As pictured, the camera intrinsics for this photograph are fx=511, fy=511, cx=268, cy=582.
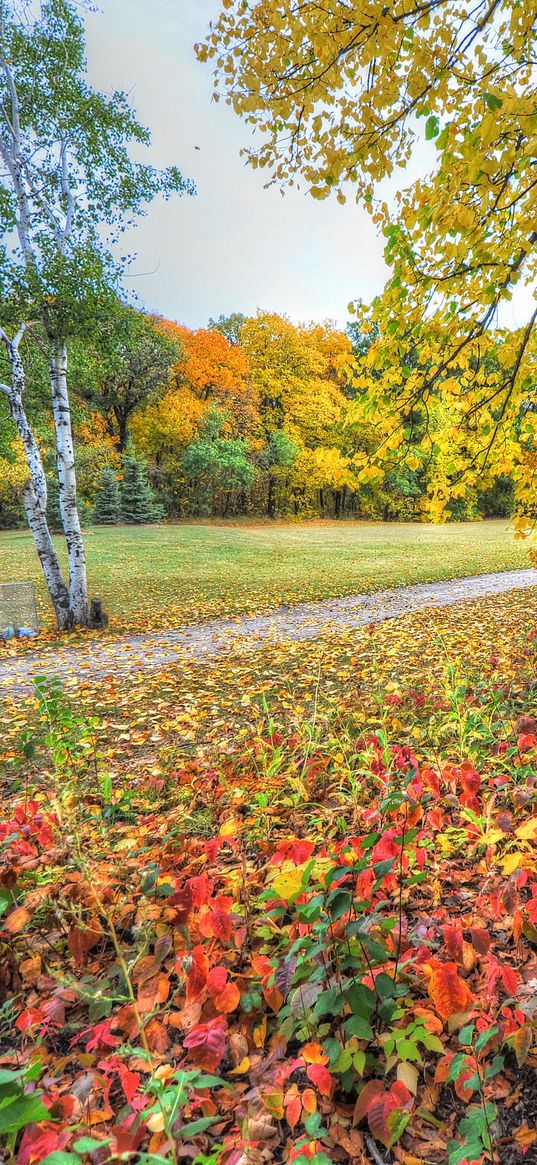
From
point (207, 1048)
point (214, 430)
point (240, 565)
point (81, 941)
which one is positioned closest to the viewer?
point (207, 1048)

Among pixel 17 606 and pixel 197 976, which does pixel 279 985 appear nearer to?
pixel 197 976

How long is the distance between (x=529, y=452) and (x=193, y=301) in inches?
1502

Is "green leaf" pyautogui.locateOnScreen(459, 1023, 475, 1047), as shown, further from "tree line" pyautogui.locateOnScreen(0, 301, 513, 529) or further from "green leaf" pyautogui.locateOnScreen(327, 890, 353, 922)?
"tree line" pyautogui.locateOnScreen(0, 301, 513, 529)

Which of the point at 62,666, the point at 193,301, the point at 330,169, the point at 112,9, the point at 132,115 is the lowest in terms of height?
the point at 62,666

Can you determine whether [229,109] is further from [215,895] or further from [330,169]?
[215,895]

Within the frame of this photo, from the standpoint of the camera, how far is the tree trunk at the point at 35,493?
25.2 feet

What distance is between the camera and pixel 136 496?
91.3 ft

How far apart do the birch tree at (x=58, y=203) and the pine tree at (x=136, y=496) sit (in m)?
19.8

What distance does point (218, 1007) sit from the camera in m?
1.52

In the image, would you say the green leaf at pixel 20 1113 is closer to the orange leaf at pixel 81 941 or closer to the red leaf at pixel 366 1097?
the red leaf at pixel 366 1097

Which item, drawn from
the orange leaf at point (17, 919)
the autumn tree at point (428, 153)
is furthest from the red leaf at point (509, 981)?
the autumn tree at point (428, 153)

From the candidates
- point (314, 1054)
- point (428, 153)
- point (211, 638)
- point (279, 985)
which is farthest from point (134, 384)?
point (314, 1054)

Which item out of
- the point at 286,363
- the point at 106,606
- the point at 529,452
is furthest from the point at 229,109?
the point at 286,363

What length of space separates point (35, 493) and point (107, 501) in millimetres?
20254
